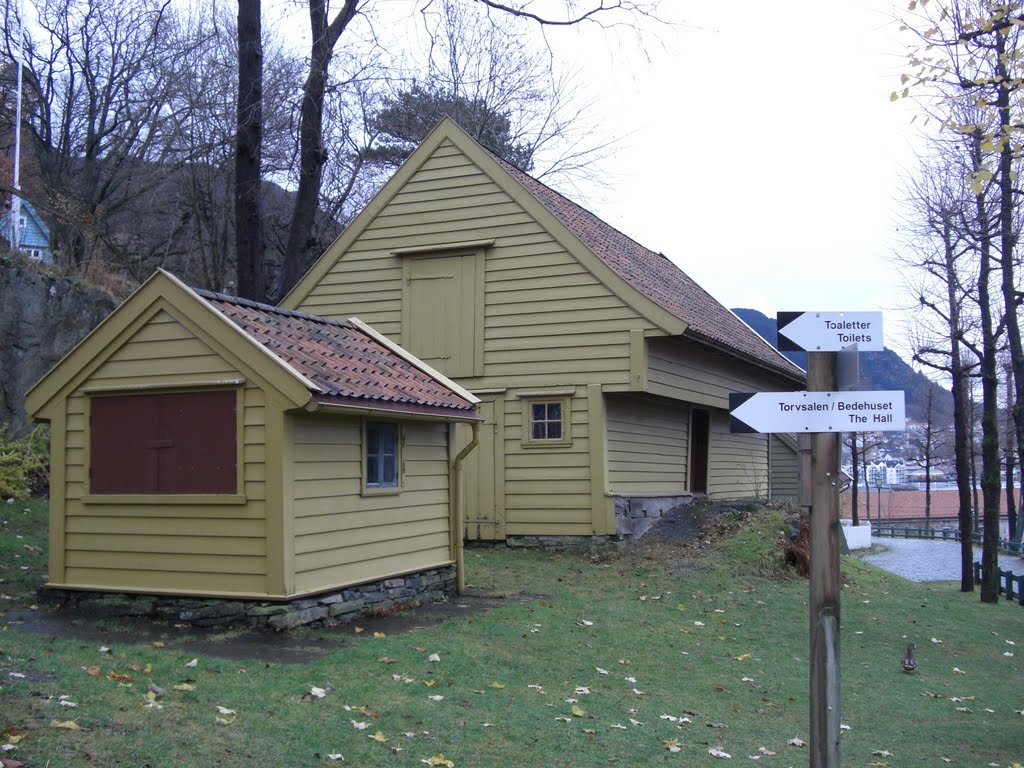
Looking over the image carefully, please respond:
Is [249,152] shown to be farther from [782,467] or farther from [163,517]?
[782,467]

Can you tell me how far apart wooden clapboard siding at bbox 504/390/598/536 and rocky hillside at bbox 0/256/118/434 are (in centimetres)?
920

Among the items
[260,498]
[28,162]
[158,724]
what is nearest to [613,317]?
[260,498]

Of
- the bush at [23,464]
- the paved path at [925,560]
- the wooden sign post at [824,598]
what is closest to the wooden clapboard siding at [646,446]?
the paved path at [925,560]

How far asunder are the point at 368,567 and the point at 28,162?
2800cm

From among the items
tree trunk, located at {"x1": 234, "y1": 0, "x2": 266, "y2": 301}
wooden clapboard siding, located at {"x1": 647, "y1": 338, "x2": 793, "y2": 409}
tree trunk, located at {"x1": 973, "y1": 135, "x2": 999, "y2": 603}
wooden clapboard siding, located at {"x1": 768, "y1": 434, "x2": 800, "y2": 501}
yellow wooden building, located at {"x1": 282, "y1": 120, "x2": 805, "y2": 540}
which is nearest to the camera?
yellow wooden building, located at {"x1": 282, "y1": 120, "x2": 805, "y2": 540}

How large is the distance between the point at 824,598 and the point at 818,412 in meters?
1.02

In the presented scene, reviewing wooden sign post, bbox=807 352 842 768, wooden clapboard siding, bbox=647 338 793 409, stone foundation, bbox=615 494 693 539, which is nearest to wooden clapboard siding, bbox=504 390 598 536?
stone foundation, bbox=615 494 693 539

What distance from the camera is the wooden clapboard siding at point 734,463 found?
22906mm

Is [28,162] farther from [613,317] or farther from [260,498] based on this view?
[260,498]

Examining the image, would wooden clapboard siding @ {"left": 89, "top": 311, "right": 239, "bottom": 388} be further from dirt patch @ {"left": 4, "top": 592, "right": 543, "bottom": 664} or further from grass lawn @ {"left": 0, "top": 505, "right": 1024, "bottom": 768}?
grass lawn @ {"left": 0, "top": 505, "right": 1024, "bottom": 768}

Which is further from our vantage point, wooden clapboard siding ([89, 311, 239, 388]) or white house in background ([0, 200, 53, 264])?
white house in background ([0, 200, 53, 264])

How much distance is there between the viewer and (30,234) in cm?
3017

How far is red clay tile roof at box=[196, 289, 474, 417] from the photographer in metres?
10.5

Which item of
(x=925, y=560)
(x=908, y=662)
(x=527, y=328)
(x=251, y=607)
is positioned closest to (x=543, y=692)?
(x=251, y=607)
